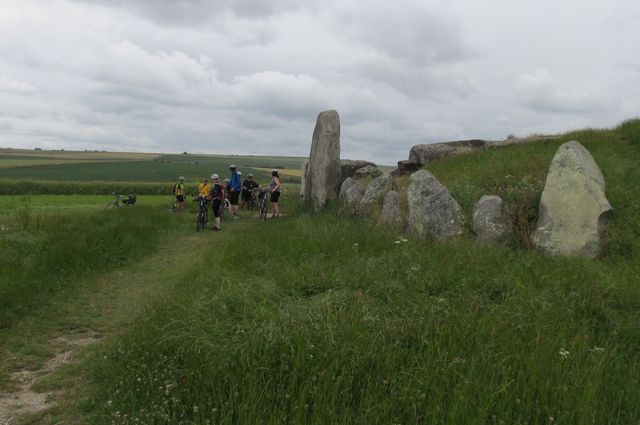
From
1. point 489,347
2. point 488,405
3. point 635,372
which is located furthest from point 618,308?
point 488,405

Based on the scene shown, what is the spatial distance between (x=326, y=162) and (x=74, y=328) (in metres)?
11.6

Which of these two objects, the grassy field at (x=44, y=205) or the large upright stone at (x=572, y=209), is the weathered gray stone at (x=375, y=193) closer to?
the large upright stone at (x=572, y=209)

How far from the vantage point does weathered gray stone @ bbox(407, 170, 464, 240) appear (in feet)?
30.2

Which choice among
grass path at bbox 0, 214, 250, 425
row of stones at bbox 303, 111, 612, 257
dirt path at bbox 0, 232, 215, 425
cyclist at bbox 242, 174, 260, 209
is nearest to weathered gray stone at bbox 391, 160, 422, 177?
cyclist at bbox 242, 174, 260, 209

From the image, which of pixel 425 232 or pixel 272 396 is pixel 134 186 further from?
pixel 272 396

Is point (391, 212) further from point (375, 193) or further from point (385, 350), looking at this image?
point (385, 350)

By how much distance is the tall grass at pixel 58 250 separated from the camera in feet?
24.1

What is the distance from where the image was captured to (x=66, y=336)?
6199 millimetres

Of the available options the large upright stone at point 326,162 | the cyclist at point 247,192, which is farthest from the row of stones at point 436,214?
the cyclist at point 247,192

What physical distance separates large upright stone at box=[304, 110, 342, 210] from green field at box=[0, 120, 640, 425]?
26.0 feet

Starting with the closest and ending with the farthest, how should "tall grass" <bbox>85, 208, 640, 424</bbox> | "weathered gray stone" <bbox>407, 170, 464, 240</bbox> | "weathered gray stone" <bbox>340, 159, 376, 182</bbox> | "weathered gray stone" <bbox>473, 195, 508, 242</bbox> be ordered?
"tall grass" <bbox>85, 208, 640, 424</bbox>, "weathered gray stone" <bbox>473, 195, 508, 242</bbox>, "weathered gray stone" <bbox>407, 170, 464, 240</bbox>, "weathered gray stone" <bbox>340, 159, 376, 182</bbox>

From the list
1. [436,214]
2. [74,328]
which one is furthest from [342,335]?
[436,214]

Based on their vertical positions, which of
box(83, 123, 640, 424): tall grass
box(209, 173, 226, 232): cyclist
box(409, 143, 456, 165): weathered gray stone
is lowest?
box(83, 123, 640, 424): tall grass

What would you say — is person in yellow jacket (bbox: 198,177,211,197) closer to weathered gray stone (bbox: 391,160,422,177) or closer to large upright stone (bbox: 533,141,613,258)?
weathered gray stone (bbox: 391,160,422,177)
